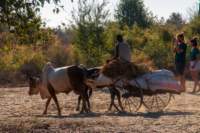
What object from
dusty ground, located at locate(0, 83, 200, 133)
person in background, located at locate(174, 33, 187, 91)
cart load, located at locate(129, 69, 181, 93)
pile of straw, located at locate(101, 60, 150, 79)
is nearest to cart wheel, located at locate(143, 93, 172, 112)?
dusty ground, located at locate(0, 83, 200, 133)

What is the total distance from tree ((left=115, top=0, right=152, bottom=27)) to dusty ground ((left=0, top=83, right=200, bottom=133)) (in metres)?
33.6

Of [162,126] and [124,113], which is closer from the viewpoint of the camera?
[162,126]

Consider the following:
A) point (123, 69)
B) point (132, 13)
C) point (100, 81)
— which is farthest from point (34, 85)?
point (132, 13)

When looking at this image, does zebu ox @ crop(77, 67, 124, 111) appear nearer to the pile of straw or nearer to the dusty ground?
the pile of straw

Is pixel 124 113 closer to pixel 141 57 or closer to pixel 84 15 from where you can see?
pixel 141 57

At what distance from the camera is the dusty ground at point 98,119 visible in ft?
41.1

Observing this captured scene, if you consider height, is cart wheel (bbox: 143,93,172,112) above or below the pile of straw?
below

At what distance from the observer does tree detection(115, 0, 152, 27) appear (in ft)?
173

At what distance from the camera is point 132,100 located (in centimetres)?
1778

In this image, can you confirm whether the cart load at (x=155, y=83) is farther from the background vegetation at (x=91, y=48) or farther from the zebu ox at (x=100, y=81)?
the background vegetation at (x=91, y=48)

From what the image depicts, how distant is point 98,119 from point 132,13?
130ft

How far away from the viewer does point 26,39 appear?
45.9ft

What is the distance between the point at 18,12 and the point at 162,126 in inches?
162

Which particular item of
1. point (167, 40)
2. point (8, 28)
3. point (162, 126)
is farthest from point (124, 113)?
Result: point (167, 40)
